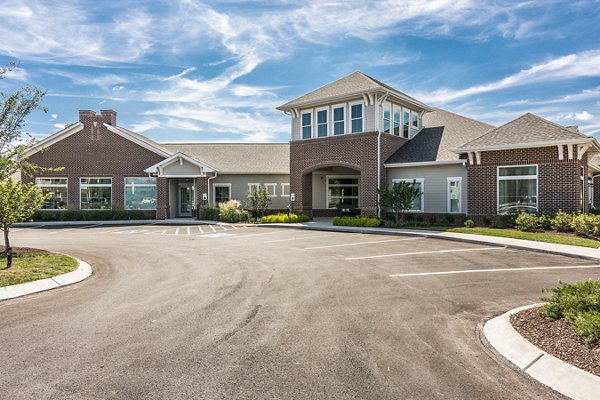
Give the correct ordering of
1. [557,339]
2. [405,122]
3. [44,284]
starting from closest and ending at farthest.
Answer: [557,339], [44,284], [405,122]

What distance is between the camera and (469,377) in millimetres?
4348

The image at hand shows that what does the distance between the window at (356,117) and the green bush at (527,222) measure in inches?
389

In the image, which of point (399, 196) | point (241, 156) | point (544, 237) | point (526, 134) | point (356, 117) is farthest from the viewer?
point (241, 156)

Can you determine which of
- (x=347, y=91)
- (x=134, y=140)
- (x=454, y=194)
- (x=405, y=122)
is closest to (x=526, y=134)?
(x=454, y=194)

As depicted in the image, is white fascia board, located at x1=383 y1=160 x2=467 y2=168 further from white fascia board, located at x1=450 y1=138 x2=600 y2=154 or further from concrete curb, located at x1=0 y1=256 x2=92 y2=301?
concrete curb, located at x1=0 y1=256 x2=92 y2=301

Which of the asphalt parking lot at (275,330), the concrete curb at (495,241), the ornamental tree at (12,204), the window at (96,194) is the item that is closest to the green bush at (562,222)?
the concrete curb at (495,241)

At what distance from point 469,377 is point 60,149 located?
1343 inches

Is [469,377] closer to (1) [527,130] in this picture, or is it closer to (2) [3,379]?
(2) [3,379]

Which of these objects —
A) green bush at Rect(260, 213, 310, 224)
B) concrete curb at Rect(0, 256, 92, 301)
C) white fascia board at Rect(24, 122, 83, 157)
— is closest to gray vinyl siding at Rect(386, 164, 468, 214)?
green bush at Rect(260, 213, 310, 224)

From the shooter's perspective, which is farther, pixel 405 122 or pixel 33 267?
pixel 405 122

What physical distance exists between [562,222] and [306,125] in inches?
602

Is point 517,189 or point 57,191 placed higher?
point 57,191

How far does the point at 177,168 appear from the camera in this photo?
2984 cm

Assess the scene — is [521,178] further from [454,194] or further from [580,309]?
[580,309]
